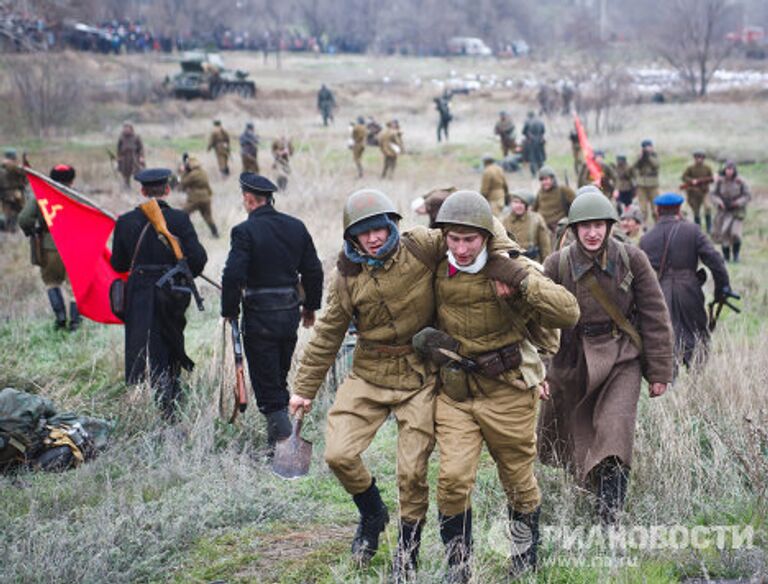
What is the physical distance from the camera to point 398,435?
12.9ft

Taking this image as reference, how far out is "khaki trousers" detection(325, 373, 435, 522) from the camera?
150 inches

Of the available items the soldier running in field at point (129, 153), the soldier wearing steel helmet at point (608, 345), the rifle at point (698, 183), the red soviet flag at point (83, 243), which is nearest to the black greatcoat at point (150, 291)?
the red soviet flag at point (83, 243)

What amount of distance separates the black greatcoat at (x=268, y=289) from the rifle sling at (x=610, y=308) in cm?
193

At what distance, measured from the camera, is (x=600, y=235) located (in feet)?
14.5

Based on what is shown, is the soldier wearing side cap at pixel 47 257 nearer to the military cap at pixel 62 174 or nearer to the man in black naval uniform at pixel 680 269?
the military cap at pixel 62 174

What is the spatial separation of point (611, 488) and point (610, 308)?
0.88 meters

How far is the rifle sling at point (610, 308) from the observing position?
4484 millimetres

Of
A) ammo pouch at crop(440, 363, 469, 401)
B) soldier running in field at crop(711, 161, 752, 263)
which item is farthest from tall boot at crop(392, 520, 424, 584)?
soldier running in field at crop(711, 161, 752, 263)

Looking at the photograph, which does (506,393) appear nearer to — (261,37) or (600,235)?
(600,235)

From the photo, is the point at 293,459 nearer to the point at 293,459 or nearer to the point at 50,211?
the point at 293,459

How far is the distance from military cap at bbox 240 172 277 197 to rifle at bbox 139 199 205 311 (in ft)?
2.24

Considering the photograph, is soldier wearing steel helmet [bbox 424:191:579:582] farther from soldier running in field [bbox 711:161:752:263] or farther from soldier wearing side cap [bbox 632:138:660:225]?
soldier wearing side cap [bbox 632:138:660:225]

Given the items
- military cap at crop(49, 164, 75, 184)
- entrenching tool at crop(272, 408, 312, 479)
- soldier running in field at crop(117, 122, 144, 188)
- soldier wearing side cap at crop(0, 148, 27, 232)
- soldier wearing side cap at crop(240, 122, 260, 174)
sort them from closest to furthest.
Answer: entrenching tool at crop(272, 408, 312, 479) < military cap at crop(49, 164, 75, 184) < soldier wearing side cap at crop(0, 148, 27, 232) < soldier running in field at crop(117, 122, 144, 188) < soldier wearing side cap at crop(240, 122, 260, 174)

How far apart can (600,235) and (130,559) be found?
2659 millimetres
